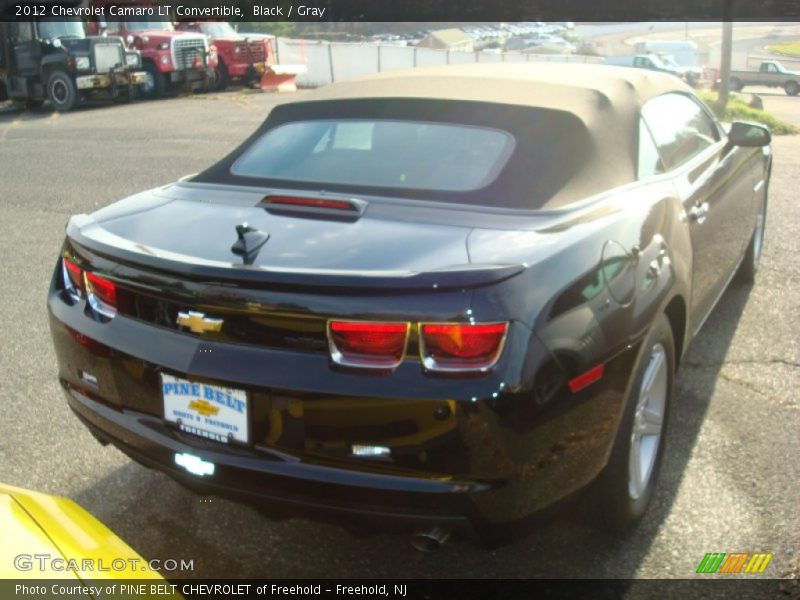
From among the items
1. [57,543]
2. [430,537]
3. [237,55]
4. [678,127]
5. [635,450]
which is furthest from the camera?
[237,55]

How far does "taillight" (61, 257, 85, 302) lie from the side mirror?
3321 mm

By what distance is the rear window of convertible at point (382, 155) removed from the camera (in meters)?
3.15

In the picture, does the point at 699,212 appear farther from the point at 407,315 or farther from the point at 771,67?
the point at 771,67

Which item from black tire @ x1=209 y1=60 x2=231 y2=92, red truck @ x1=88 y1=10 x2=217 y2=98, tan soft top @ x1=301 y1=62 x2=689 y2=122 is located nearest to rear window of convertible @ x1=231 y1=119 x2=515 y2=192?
tan soft top @ x1=301 y1=62 x2=689 y2=122

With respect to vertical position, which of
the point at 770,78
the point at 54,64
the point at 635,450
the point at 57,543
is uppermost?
the point at 54,64

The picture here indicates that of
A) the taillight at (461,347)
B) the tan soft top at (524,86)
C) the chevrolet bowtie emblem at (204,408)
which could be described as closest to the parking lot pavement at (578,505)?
the taillight at (461,347)

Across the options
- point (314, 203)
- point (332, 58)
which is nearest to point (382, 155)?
point (314, 203)

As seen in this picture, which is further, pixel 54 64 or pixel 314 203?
pixel 54 64

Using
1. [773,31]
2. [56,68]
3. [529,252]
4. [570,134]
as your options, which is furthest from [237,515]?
[773,31]

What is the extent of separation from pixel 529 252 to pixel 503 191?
53 cm

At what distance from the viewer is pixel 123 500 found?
3.27 meters

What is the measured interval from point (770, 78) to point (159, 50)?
35.2 m

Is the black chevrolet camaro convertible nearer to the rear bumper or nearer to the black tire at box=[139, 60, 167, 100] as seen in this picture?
the rear bumper

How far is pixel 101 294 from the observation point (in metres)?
2.80
